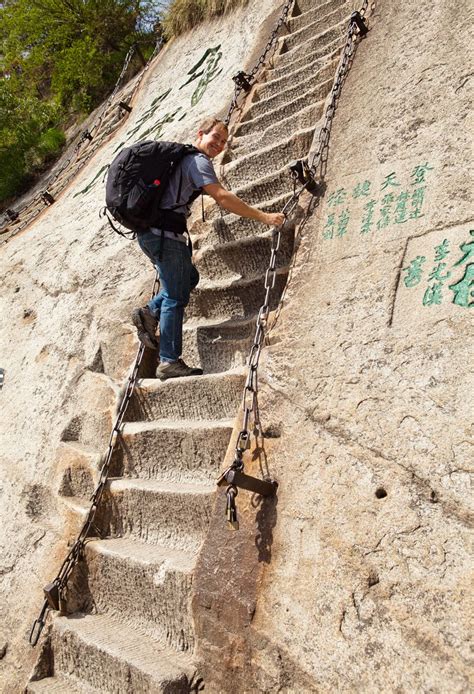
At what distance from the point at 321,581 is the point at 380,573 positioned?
0.24m

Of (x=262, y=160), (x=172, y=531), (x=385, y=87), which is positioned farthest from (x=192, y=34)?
(x=172, y=531)

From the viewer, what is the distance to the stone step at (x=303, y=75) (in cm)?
502

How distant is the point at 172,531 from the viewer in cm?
289

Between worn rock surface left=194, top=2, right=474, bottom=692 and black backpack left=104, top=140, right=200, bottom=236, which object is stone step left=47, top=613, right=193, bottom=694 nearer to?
worn rock surface left=194, top=2, right=474, bottom=692

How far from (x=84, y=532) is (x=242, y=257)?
83.7 inches

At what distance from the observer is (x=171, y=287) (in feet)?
11.3

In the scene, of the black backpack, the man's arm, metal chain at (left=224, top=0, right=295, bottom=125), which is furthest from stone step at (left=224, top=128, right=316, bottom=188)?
the black backpack

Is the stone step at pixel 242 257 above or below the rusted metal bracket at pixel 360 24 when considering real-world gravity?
below

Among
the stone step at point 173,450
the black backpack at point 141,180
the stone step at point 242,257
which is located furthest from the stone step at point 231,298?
the stone step at point 173,450

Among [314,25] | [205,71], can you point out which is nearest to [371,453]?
[314,25]

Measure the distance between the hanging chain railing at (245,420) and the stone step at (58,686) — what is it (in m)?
0.19

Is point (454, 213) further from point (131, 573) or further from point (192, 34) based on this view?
point (192, 34)

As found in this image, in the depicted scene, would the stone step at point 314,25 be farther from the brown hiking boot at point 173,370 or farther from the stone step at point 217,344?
the brown hiking boot at point 173,370

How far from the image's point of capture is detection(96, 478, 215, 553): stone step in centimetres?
276
